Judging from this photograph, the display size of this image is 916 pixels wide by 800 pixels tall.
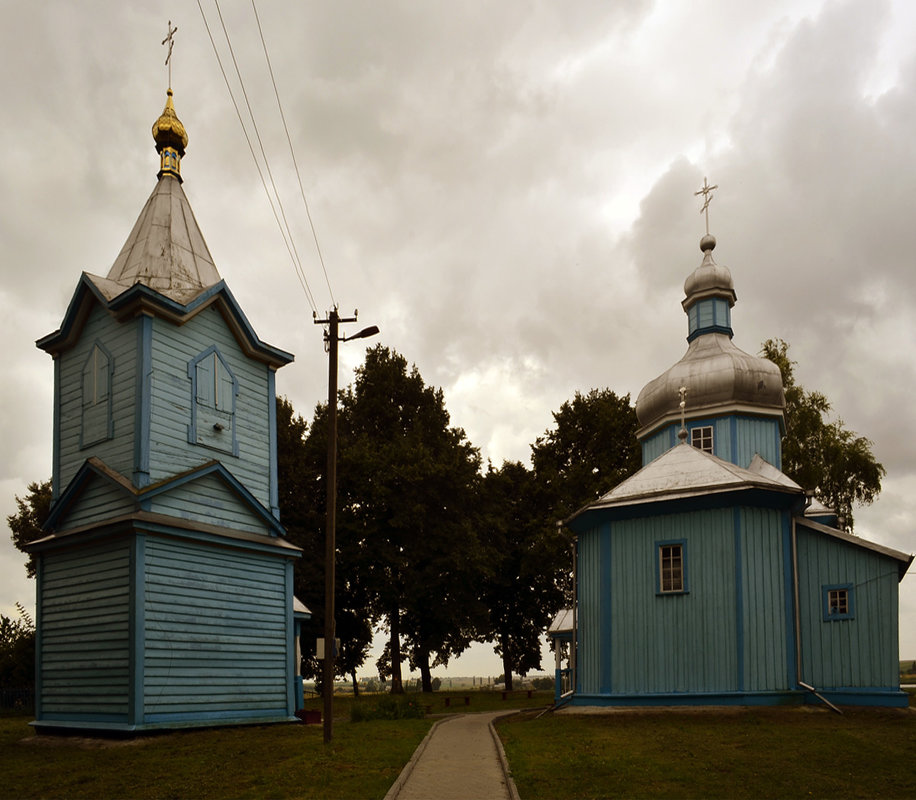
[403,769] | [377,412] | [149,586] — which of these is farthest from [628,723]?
[377,412]

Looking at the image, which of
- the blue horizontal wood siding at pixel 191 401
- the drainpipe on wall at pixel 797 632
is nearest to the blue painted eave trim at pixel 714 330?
the drainpipe on wall at pixel 797 632

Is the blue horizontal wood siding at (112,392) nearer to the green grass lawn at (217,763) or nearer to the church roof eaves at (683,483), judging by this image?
the green grass lawn at (217,763)

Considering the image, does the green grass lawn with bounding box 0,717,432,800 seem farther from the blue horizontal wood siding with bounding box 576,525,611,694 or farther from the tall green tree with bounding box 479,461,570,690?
the tall green tree with bounding box 479,461,570,690

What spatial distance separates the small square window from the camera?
3075cm

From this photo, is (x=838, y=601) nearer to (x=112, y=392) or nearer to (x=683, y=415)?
(x=683, y=415)

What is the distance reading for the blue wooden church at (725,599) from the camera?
20859 millimetres

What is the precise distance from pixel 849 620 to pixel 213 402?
16444 mm

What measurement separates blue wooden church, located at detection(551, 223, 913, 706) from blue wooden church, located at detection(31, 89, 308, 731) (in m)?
8.22

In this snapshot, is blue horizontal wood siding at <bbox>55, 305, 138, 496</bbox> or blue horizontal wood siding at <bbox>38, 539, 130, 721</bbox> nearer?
blue horizontal wood siding at <bbox>38, 539, 130, 721</bbox>

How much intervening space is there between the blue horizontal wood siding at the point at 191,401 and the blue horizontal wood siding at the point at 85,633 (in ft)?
7.64

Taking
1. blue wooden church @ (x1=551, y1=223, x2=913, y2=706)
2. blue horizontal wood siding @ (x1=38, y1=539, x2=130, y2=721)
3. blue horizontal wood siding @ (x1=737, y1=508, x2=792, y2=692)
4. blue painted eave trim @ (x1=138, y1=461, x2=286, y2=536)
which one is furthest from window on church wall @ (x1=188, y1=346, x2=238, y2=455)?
blue horizontal wood siding @ (x1=737, y1=508, x2=792, y2=692)

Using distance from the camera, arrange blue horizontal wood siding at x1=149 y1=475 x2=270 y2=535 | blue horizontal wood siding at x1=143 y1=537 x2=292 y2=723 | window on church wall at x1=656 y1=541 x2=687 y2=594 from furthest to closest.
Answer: window on church wall at x1=656 y1=541 x2=687 y2=594 → blue horizontal wood siding at x1=149 y1=475 x2=270 y2=535 → blue horizontal wood siding at x1=143 y1=537 x2=292 y2=723

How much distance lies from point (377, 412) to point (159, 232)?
21957 millimetres

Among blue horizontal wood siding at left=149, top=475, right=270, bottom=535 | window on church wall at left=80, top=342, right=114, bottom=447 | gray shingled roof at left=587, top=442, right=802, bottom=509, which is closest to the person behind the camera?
blue horizontal wood siding at left=149, top=475, right=270, bottom=535
